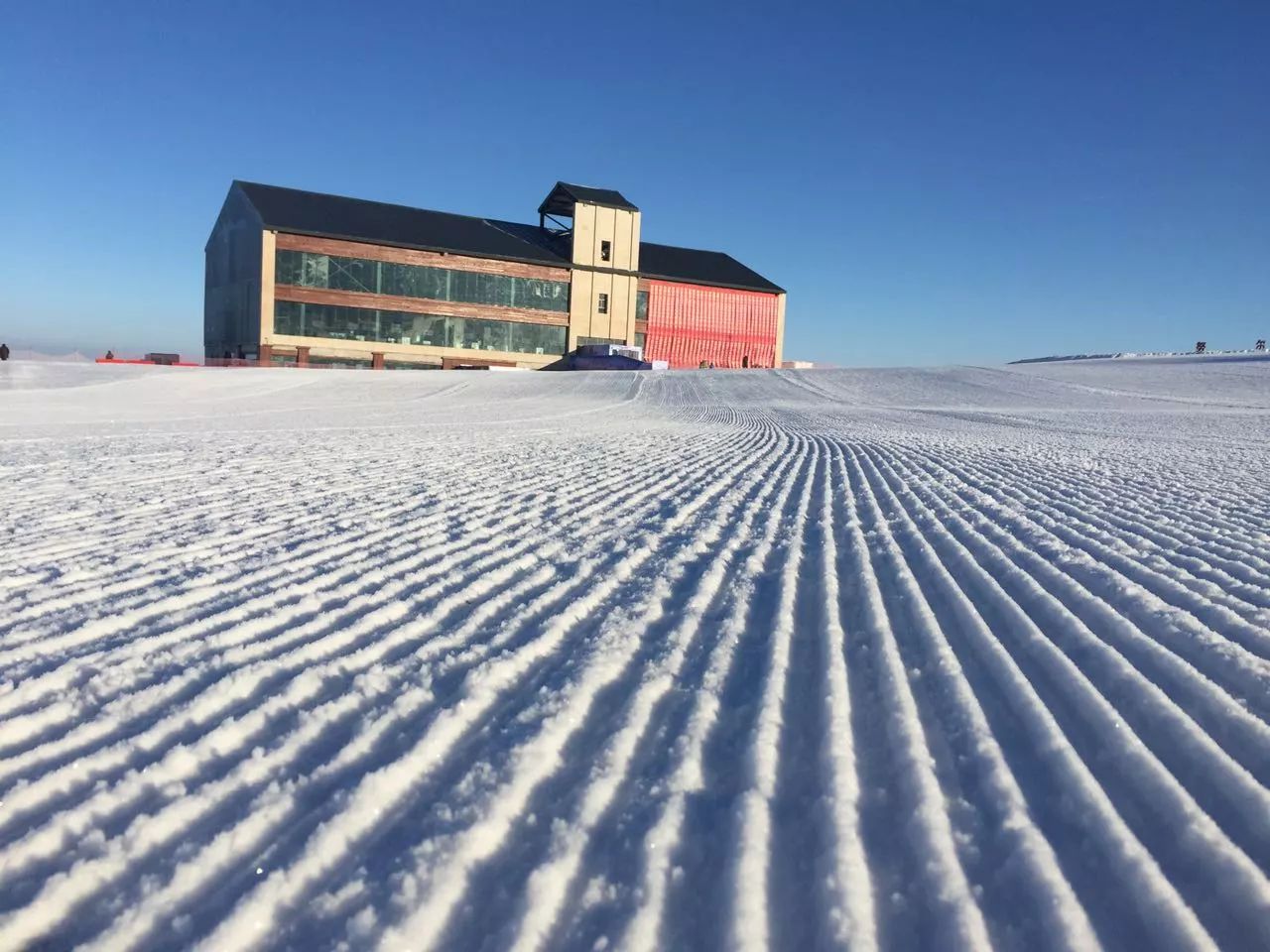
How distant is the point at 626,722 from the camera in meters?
2.60

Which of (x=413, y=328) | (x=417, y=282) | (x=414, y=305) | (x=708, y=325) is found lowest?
(x=413, y=328)

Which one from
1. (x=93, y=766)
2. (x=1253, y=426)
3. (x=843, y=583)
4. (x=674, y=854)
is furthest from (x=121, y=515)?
(x=1253, y=426)

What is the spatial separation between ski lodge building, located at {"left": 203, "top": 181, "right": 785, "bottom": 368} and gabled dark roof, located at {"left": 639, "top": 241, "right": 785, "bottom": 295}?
128 mm

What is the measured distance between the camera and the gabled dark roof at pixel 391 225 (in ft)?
126

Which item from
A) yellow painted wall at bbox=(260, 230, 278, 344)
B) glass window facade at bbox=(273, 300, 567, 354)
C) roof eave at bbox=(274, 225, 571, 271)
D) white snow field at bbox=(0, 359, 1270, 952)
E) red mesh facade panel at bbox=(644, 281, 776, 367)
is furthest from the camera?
red mesh facade panel at bbox=(644, 281, 776, 367)

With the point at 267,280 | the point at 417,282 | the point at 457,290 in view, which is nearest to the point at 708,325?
the point at 457,290

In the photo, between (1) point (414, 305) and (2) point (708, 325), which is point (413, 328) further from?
(2) point (708, 325)

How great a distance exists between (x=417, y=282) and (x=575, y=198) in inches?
360

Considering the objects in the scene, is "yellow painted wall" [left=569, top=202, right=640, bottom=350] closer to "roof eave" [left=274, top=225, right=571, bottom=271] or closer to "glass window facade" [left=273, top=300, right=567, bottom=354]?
"roof eave" [left=274, top=225, right=571, bottom=271]

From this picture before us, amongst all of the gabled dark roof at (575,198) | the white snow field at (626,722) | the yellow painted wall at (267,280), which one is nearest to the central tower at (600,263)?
the gabled dark roof at (575,198)

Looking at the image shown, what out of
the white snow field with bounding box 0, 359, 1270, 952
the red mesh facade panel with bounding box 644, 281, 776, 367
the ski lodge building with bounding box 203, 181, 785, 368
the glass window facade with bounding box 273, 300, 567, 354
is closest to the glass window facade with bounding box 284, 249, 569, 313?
the ski lodge building with bounding box 203, 181, 785, 368

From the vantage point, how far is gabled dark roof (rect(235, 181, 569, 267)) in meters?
38.3

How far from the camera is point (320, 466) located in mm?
7762

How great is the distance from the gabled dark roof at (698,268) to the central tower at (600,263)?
5.18 feet
